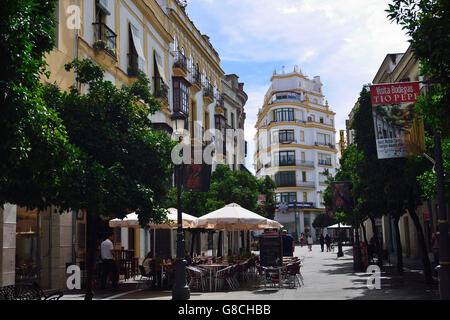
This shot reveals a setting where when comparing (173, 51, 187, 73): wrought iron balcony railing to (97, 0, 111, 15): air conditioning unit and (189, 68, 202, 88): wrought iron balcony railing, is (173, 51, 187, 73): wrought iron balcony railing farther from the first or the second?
(97, 0, 111, 15): air conditioning unit

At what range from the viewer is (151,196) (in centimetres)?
1172

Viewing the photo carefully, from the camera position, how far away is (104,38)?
21188mm

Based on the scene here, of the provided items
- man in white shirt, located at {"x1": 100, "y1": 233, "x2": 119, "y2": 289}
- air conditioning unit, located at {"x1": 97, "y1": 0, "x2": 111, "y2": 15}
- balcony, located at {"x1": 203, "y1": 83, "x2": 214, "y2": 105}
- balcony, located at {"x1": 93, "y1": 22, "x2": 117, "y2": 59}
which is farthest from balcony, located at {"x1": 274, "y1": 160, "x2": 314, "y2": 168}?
man in white shirt, located at {"x1": 100, "y1": 233, "x2": 119, "y2": 289}

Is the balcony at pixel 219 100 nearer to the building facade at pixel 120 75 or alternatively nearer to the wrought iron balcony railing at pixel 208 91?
the building facade at pixel 120 75

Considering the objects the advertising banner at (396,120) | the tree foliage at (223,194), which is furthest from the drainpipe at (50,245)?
the advertising banner at (396,120)

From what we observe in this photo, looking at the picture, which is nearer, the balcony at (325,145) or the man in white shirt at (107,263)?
the man in white shirt at (107,263)

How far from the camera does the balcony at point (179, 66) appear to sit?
32.0 meters

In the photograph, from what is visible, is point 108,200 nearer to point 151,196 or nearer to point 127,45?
point 151,196

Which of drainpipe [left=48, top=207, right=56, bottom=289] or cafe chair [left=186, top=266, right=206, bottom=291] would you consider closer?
cafe chair [left=186, top=266, right=206, bottom=291]

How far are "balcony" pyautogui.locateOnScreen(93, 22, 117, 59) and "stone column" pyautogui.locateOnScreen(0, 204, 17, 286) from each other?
346 inches

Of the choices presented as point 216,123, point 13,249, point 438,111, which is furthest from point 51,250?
point 216,123

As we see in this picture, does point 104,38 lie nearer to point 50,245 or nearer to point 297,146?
point 50,245

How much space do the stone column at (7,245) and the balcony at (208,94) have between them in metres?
26.7

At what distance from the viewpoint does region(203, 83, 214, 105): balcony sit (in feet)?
130
